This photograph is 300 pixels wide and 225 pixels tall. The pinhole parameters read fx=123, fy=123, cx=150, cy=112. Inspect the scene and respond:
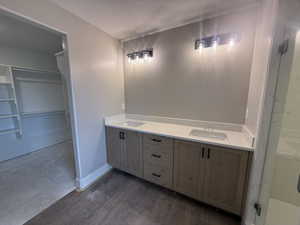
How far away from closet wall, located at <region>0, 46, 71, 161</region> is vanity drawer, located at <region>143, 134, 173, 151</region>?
301 centimetres

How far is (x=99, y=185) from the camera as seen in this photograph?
1.97 m

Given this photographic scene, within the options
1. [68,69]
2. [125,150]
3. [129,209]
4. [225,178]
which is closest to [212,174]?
[225,178]

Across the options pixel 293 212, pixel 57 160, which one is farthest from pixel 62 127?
pixel 293 212

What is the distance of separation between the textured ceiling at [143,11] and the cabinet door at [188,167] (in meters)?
1.68

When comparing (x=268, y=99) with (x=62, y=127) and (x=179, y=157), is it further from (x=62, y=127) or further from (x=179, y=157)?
(x=62, y=127)

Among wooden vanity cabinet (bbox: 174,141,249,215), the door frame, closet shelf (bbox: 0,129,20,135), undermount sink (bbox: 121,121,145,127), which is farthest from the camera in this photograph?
closet shelf (bbox: 0,129,20,135)

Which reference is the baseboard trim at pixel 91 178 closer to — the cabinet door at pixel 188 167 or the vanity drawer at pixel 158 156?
the vanity drawer at pixel 158 156

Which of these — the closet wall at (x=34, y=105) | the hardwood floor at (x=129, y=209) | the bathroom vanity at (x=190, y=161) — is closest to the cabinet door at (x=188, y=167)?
the bathroom vanity at (x=190, y=161)

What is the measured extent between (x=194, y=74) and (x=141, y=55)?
3.22ft

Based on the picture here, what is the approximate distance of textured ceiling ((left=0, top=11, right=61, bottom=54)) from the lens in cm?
177

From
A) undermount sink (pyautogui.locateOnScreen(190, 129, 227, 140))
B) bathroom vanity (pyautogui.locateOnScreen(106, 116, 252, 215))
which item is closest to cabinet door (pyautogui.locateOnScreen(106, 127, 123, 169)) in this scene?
bathroom vanity (pyautogui.locateOnScreen(106, 116, 252, 215))

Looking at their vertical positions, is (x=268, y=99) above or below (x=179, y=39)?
below

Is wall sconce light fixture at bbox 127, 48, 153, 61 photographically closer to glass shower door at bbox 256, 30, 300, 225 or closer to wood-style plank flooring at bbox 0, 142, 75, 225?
glass shower door at bbox 256, 30, 300, 225

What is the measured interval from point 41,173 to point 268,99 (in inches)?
135
